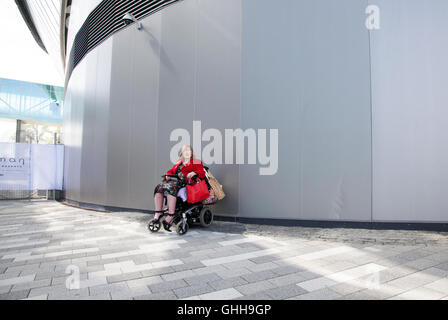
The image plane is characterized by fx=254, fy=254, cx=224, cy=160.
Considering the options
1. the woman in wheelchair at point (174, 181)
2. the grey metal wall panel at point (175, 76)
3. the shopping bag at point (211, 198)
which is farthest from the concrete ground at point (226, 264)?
the grey metal wall panel at point (175, 76)

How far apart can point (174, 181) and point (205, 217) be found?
1.03 meters

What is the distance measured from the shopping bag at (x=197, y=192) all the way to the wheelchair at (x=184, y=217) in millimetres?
158

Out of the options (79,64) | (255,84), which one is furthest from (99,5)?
(255,84)

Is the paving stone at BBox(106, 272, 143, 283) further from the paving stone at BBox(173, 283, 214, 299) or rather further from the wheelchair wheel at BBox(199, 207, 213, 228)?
the wheelchair wheel at BBox(199, 207, 213, 228)

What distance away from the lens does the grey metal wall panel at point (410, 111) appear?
15.7ft

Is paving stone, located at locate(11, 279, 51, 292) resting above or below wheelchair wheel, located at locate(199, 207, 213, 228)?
below

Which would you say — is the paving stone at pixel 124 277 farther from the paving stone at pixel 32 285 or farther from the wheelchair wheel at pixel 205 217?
the wheelchair wheel at pixel 205 217

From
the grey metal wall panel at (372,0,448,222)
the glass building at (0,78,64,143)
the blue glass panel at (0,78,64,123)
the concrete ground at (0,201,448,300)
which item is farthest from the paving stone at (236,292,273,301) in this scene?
the blue glass panel at (0,78,64,123)

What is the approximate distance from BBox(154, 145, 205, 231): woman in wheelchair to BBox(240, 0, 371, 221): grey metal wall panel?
1201mm

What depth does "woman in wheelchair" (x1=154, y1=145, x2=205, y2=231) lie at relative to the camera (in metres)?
4.66

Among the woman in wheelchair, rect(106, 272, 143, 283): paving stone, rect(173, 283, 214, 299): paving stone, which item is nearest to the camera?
rect(173, 283, 214, 299): paving stone

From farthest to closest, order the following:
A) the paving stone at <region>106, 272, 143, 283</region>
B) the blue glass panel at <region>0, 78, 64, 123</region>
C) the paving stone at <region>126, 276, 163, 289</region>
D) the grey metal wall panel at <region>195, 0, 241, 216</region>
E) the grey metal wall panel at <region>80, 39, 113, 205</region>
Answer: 1. the blue glass panel at <region>0, 78, 64, 123</region>
2. the grey metal wall panel at <region>80, 39, 113, 205</region>
3. the grey metal wall panel at <region>195, 0, 241, 216</region>
4. the paving stone at <region>106, 272, 143, 283</region>
5. the paving stone at <region>126, 276, 163, 289</region>
